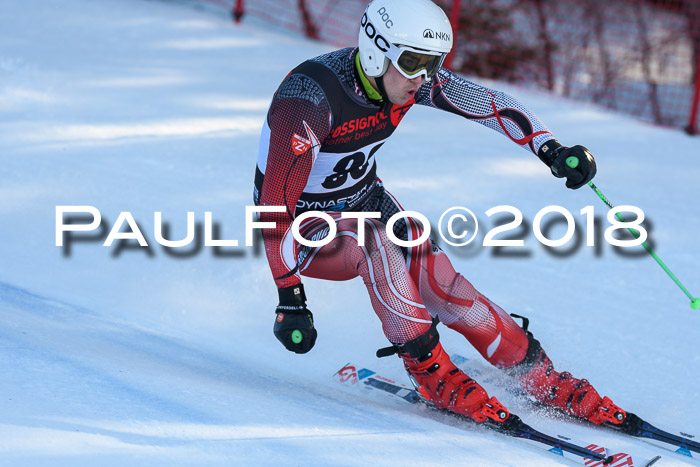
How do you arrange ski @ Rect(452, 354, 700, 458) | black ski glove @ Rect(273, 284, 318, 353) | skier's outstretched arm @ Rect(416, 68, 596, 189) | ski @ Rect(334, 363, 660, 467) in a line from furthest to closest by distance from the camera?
skier's outstretched arm @ Rect(416, 68, 596, 189) < ski @ Rect(452, 354, 700, 458) < ski @ Rect(334, 363, 660, 467) < black ski glove @ Rect(273, 284, 318, 353)

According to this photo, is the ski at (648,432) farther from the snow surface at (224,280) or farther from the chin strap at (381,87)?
the chin strap at (381,87)

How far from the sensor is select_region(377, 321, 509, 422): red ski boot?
2.65 m

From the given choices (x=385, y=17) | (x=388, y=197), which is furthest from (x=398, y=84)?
(x=388, y=197)

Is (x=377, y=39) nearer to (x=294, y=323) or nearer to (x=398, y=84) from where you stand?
(x=398, y=84)

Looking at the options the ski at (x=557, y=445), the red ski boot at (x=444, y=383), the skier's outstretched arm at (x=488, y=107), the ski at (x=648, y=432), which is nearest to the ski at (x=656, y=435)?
the ski at (x=648, y=432)

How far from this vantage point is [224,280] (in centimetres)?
366

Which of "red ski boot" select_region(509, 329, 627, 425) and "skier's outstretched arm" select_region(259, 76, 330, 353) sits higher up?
"skier's outstretched arm" select_region(259, 76, 330, 353)

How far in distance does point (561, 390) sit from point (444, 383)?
1.44 ft

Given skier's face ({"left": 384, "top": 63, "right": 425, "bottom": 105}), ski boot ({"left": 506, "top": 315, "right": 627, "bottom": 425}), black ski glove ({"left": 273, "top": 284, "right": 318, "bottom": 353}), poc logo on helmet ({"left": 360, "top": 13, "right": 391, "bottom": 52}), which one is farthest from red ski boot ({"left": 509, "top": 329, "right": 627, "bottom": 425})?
poc logo on helmet ({"left": 360, "top": 13, "right": 391, "bottom": 52})

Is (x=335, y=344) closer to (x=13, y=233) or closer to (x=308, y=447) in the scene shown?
(x=308, y=447)

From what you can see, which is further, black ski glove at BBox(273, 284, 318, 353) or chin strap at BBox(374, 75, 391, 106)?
chin strap at BBox(374, 75, 391, 106)

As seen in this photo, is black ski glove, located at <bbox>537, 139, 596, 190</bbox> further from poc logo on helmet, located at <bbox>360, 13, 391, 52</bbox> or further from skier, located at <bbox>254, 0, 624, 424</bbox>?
poc logo on helmet, located at <bbox>360, 13, 391, 52</bbox>

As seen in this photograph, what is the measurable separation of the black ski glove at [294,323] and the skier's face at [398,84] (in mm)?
647

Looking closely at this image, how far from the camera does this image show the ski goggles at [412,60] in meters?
2.51
